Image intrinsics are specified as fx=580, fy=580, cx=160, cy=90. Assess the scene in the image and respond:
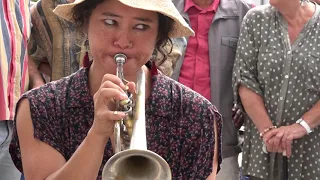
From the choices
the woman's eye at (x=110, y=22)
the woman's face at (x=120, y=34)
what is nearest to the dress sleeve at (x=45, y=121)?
the woman's face at (x=120, y=34)

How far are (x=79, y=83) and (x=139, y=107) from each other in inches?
14.9

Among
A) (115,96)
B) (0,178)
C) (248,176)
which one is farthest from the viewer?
(248,176)

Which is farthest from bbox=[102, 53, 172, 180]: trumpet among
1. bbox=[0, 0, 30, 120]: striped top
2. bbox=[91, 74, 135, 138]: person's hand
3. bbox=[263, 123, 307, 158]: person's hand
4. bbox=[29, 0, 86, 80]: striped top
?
bbox=[263, 123, 307, 158]: person's hand

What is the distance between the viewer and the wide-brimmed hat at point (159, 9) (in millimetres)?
1887

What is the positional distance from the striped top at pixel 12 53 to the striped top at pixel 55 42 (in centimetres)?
12

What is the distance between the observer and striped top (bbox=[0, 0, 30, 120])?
2592 mm

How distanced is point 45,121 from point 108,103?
40 cm

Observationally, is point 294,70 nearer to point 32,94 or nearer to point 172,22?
point 172,22

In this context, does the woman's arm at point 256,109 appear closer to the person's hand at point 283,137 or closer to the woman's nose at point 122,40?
the person's hand at point 283,137

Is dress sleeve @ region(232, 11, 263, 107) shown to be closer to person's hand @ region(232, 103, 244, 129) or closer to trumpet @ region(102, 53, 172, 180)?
person's hand @ region(232, 103, 244, 129)

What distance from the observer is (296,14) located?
317cm

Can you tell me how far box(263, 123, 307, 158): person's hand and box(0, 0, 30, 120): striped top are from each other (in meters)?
1.29

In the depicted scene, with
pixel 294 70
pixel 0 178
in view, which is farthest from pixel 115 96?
pixel 294 70

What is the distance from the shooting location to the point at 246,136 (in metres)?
3.25
